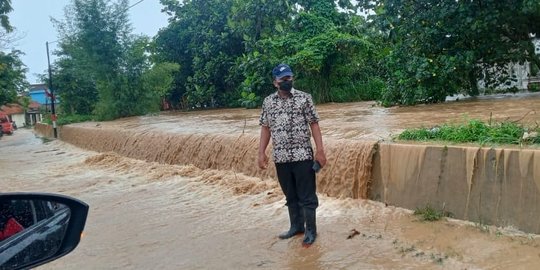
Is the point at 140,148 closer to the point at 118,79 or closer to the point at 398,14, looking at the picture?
the point at 398,14

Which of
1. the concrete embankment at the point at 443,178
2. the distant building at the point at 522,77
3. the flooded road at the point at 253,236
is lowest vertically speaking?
the flooded road at the point at 253,236

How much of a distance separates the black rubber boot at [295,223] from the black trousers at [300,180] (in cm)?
19

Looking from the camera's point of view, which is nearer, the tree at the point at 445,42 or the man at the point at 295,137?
the man at the point at 295,137

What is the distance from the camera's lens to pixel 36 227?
1.94m

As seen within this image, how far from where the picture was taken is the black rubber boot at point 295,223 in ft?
17.4

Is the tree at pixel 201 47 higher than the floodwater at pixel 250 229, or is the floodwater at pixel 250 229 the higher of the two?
the tree at pixel 201 47

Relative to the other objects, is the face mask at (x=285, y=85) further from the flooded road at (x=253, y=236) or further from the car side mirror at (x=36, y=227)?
the car side mirror at (x=36, y=227)

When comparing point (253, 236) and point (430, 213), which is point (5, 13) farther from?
point (430, 213)

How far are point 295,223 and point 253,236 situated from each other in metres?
0.59

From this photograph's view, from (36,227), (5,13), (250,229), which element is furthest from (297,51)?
(36,227)

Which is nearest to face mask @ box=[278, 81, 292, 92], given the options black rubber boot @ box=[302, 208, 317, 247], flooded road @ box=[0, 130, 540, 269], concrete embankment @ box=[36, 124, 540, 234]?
black rubber boot @ box=[302, 208, 317, 247]

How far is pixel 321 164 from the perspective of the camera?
490cm

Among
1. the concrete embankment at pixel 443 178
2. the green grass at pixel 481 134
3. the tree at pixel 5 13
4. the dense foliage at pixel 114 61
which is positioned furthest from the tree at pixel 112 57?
the green grass at pixel 481 134

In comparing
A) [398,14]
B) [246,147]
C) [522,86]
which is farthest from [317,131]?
[522,86]
